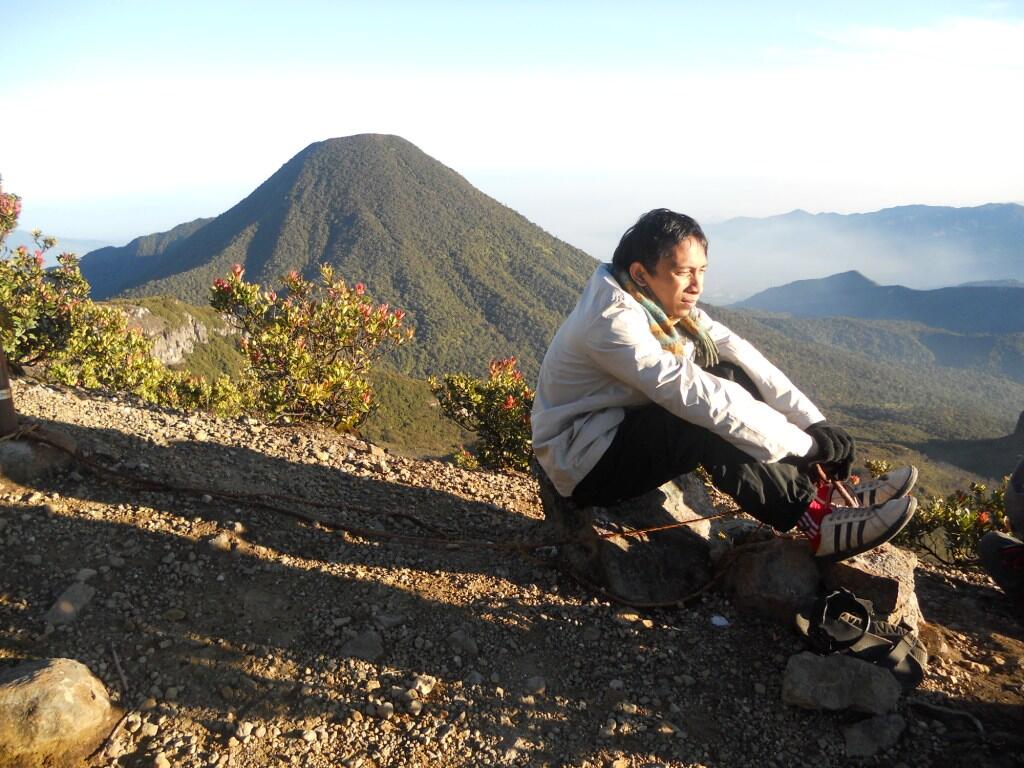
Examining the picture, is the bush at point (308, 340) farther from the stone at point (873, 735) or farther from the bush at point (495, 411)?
the stone at point (873, 735)

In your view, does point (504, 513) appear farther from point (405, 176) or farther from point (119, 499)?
point (405, 176)

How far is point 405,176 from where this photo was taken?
541 ft

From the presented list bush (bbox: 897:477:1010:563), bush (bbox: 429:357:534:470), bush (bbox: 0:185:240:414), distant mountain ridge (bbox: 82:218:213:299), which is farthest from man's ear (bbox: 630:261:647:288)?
distant mountain ridge (bbox: 82:218:213:299)

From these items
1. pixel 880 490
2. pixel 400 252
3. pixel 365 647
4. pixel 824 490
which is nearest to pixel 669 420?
pixel 824 490

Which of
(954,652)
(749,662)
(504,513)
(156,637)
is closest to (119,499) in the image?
(156,637)

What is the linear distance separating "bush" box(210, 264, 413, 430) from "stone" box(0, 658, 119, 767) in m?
5.59

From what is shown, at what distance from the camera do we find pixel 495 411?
9.70 m

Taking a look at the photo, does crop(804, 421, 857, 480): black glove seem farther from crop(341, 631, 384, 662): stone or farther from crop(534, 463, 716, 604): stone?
crop(341, 631, 384, 662): stone

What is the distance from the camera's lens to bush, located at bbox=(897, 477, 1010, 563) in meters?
6.23

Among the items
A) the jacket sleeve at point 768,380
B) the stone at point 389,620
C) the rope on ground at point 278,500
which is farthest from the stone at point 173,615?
the jacket sleeve at point 768,380

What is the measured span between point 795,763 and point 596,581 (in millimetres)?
1445

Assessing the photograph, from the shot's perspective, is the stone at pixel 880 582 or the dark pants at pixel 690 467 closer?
the dark pants at pixel 690 467

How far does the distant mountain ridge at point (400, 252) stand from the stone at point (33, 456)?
306 ft

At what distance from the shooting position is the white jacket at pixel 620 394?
138 inches
